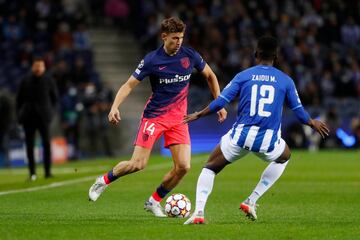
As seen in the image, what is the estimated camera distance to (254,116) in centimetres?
1130

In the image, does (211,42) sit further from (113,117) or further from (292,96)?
(292,96)

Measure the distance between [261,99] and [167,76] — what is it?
1.66m

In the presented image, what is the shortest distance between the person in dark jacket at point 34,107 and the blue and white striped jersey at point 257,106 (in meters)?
9.29

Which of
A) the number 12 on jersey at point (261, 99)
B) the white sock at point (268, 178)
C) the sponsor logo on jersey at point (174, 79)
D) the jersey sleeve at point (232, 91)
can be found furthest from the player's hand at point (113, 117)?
the white sock at point (268, 178)

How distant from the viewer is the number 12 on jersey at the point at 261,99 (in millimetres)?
11273

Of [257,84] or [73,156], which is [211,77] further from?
[73,156]

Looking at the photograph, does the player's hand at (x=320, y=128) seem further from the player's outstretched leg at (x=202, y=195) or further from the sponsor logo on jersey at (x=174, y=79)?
the sponsor logo on jersey at (x=174, y=79)

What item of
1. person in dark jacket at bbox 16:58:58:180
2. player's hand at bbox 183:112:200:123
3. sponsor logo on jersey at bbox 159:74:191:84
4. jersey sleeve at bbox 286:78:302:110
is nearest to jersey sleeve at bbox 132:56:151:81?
sponsor logo on jersey at bbox 159:74:191:84

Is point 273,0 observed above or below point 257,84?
below

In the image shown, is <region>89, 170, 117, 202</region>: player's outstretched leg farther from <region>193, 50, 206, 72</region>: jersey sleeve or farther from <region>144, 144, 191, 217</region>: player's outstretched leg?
<region>193, 50, 206, 72</region>: jersey sleeve

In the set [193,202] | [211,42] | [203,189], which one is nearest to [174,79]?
[203,189]

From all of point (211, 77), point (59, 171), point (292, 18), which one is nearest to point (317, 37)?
point (292, 18)

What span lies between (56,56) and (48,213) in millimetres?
19145

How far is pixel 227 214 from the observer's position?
12.9 m
